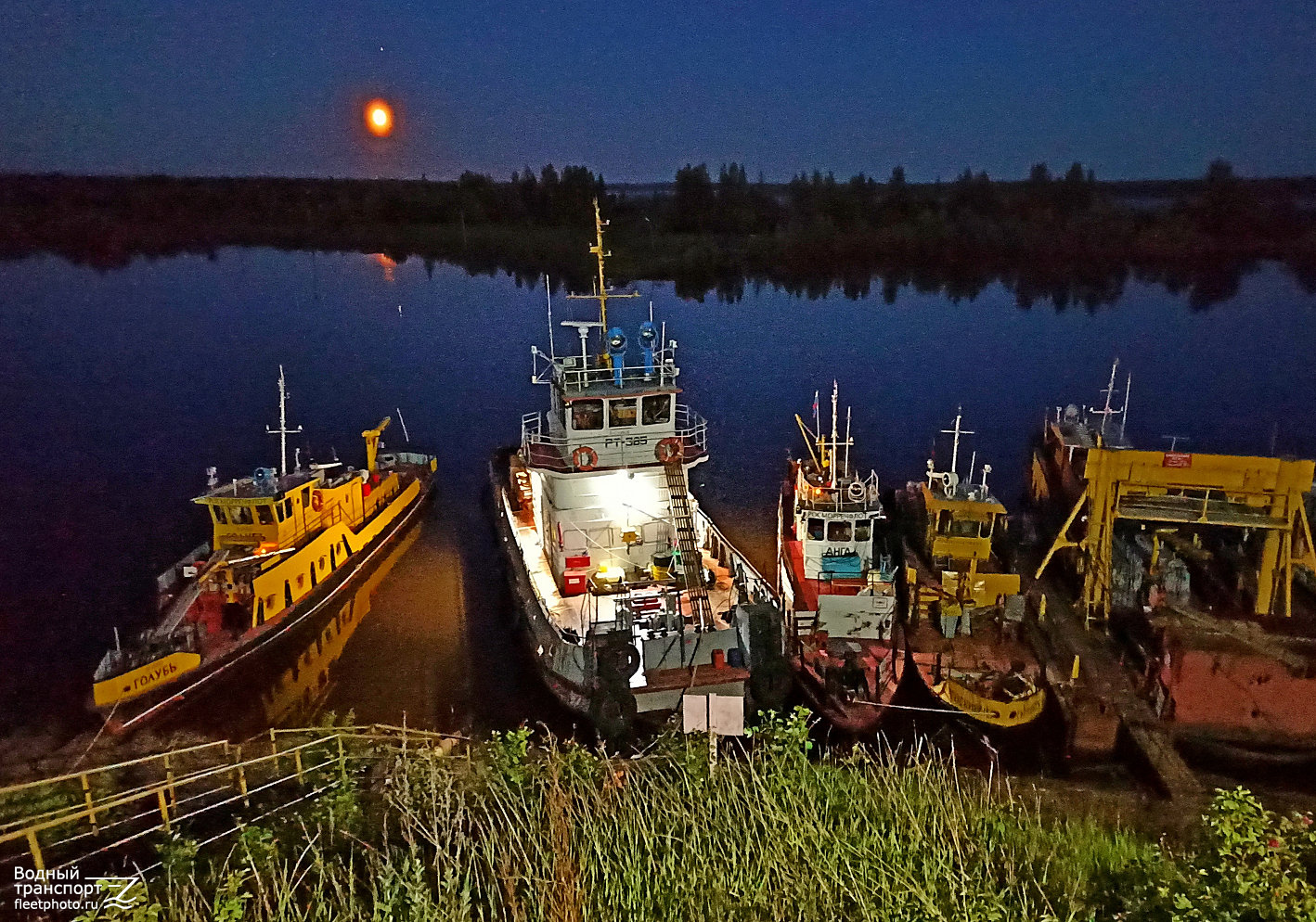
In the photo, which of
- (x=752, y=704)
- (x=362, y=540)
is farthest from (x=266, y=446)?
(x=752, y=704)

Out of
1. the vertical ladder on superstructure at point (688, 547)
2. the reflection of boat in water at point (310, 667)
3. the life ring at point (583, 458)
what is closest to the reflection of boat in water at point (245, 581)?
the reflection of boat in water at point (310, 667)

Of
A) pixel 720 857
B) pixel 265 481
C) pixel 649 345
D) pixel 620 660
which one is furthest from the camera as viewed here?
pixel 265 481

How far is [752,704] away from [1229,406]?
27.6 metres

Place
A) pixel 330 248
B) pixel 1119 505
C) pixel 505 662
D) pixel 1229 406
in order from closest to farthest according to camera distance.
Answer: pixel 1119 505, pixel 505 662, pixel 1229 406, pixel 330 248

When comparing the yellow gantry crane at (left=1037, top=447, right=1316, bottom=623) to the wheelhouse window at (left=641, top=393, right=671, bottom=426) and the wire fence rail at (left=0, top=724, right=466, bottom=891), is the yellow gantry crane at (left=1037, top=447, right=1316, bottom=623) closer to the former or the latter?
the wheelhouse window at (left=641, top=393, right=671, bottom=426)

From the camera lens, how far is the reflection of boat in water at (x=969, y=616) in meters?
11.9

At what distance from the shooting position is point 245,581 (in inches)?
611

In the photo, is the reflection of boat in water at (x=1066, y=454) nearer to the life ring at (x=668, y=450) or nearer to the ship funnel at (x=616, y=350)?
the life ring at (x=668, y=450)

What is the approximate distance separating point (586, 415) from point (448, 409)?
68.1ft

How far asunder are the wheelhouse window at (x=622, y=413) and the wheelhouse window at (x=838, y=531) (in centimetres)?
414

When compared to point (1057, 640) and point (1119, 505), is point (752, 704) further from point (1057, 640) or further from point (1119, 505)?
point (1119, 505)

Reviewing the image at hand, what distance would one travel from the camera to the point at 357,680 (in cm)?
1466

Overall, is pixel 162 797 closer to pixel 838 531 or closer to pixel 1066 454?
pixel 838 531

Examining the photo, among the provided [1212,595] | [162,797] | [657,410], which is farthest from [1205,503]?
[162,797]
